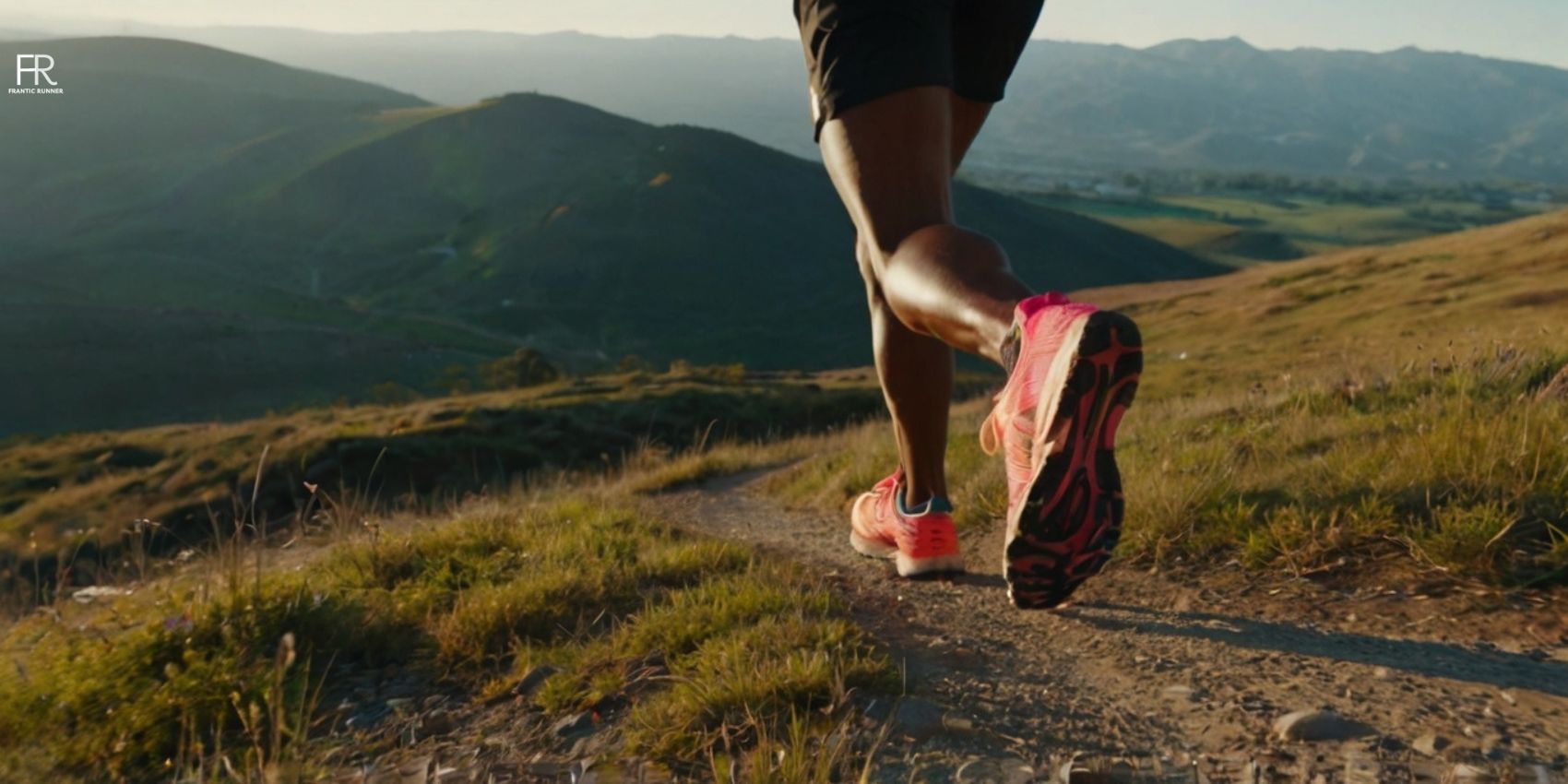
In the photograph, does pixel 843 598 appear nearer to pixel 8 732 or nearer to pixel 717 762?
pixel 717 762

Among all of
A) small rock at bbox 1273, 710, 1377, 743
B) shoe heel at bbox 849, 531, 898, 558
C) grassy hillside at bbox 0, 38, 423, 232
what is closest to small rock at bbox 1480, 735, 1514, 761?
small rock at bbox 1273, 710, 1377, 743

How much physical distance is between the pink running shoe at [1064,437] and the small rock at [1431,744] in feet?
1.92

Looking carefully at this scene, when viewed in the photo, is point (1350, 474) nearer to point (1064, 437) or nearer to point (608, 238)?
point (1064, 437)

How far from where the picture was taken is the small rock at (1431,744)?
78.7 inches

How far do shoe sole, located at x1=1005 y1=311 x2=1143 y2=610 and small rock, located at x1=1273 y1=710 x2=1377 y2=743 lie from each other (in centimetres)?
41

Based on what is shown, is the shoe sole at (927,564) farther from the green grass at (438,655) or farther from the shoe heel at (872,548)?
the green grass at (438,655)

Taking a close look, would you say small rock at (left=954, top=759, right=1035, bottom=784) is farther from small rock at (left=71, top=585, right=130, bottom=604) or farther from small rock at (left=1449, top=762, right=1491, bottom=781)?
small rock at (left=71, top=585, right=130, bottom=604)

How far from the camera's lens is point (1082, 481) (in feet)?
6.72

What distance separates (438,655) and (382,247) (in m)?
119

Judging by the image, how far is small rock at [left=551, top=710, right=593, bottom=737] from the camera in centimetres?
230

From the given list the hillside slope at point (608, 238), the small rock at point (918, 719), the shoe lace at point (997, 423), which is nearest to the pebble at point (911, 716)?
the small rock at point (918, 719)

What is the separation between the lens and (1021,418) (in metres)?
2.14

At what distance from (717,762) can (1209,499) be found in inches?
78.4

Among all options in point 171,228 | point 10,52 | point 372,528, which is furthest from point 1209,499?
point 10,52
